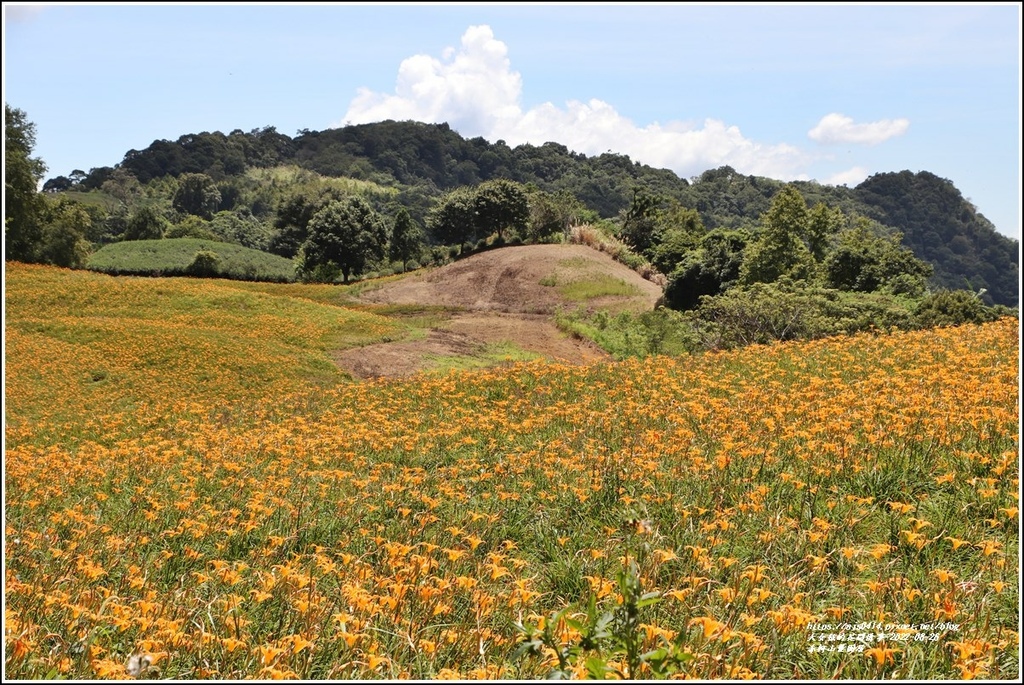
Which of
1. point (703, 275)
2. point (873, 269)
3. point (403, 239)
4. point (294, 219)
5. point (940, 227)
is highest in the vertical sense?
point (940, 227)

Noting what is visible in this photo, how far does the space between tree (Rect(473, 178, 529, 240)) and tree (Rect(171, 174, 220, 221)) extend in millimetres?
75032

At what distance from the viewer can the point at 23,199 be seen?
1074 inches

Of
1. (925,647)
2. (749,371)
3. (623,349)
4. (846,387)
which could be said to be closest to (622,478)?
(925,647)

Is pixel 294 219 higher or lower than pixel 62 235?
higher

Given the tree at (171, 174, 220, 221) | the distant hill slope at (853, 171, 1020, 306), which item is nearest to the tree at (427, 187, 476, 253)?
the tree at (171, 174, 220, 221)

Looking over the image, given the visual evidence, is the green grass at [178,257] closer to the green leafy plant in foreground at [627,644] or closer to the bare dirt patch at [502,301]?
the bare dirt patch at [502,301]

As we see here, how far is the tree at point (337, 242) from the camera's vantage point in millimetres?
47719

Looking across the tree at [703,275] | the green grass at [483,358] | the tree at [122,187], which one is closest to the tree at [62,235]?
the green grass at [483,358]

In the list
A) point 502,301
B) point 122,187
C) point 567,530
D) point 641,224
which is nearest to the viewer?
point 567,530

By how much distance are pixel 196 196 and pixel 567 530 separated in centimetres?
11314

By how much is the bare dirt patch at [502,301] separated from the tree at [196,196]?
77.2 meters

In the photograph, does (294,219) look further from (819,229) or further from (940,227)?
(940,227)

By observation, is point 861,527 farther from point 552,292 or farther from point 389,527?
point 552,292

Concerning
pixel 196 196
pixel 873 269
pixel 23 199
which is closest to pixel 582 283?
pixel 873 269
